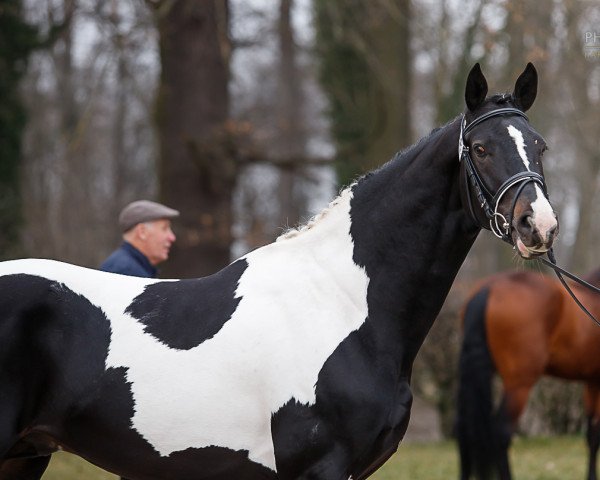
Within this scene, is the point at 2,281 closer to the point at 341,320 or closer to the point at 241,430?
the point at 241,430

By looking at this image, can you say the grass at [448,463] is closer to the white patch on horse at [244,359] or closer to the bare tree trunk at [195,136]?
→ the bare tree trunk at [195,136]

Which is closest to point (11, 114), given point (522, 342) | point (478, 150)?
point (522, 342)

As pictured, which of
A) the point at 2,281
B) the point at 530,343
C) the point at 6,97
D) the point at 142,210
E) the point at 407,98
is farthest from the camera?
the point at 6,97

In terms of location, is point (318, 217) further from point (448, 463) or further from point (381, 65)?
point (381, 65)

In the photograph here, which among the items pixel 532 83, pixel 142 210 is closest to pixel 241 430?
pixel 532 83

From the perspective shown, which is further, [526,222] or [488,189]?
[488,189]

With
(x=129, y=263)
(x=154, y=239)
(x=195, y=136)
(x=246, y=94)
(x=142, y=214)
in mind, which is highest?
(x=246, y=94)

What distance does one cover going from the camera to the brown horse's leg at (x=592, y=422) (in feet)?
26.4

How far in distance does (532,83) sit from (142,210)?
8.73ft

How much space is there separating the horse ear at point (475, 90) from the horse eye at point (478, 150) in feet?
0.64

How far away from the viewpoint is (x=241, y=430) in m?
3.33

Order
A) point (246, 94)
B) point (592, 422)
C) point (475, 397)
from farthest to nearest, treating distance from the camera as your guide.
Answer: point (246, 94) → point (592, 422) → point (475, 397)

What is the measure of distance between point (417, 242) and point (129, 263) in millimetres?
2239

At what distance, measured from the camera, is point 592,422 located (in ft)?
27.8
